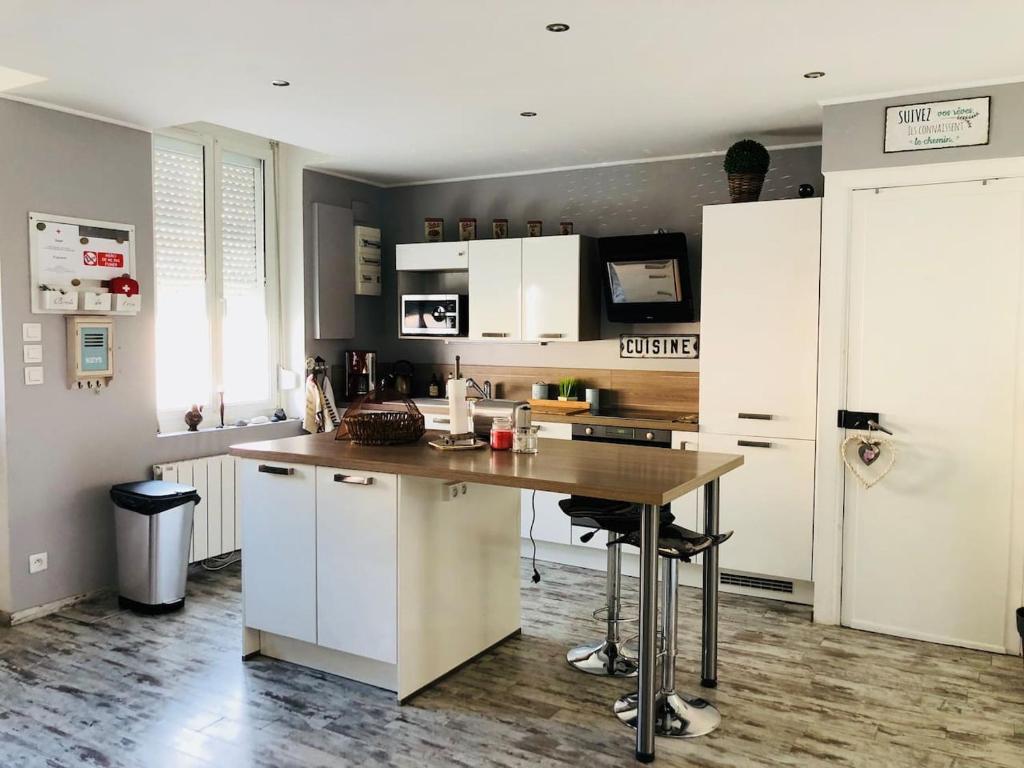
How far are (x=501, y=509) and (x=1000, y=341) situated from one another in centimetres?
236

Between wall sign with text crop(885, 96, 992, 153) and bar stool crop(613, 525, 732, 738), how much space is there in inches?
83.5

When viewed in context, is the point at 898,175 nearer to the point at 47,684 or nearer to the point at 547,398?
the point at 547,398

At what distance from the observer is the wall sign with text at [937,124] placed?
3.75 metres

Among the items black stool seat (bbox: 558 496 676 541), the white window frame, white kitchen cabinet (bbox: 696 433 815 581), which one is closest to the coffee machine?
the white window frame

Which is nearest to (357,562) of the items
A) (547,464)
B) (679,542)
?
(547,464)

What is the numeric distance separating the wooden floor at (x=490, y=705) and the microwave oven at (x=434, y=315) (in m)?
2.30

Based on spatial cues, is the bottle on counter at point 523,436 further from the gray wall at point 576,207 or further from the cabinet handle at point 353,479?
the gray wall at point 576,207

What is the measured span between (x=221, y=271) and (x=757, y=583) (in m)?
3.73

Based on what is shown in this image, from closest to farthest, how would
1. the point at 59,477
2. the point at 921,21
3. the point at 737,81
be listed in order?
1. the point at 921,21
2. the point at 737,81
3. the point at 59,477

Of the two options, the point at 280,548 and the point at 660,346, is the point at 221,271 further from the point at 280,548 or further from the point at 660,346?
the point at 660,346

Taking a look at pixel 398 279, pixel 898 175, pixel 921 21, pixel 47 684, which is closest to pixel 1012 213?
pixel 898 175

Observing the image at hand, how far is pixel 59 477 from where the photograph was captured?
4.27 metres

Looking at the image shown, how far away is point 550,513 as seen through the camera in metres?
5.18

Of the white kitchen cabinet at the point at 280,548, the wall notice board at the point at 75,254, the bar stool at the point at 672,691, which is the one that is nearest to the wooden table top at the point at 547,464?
the white kitchen cabinet at the point at 280,548
